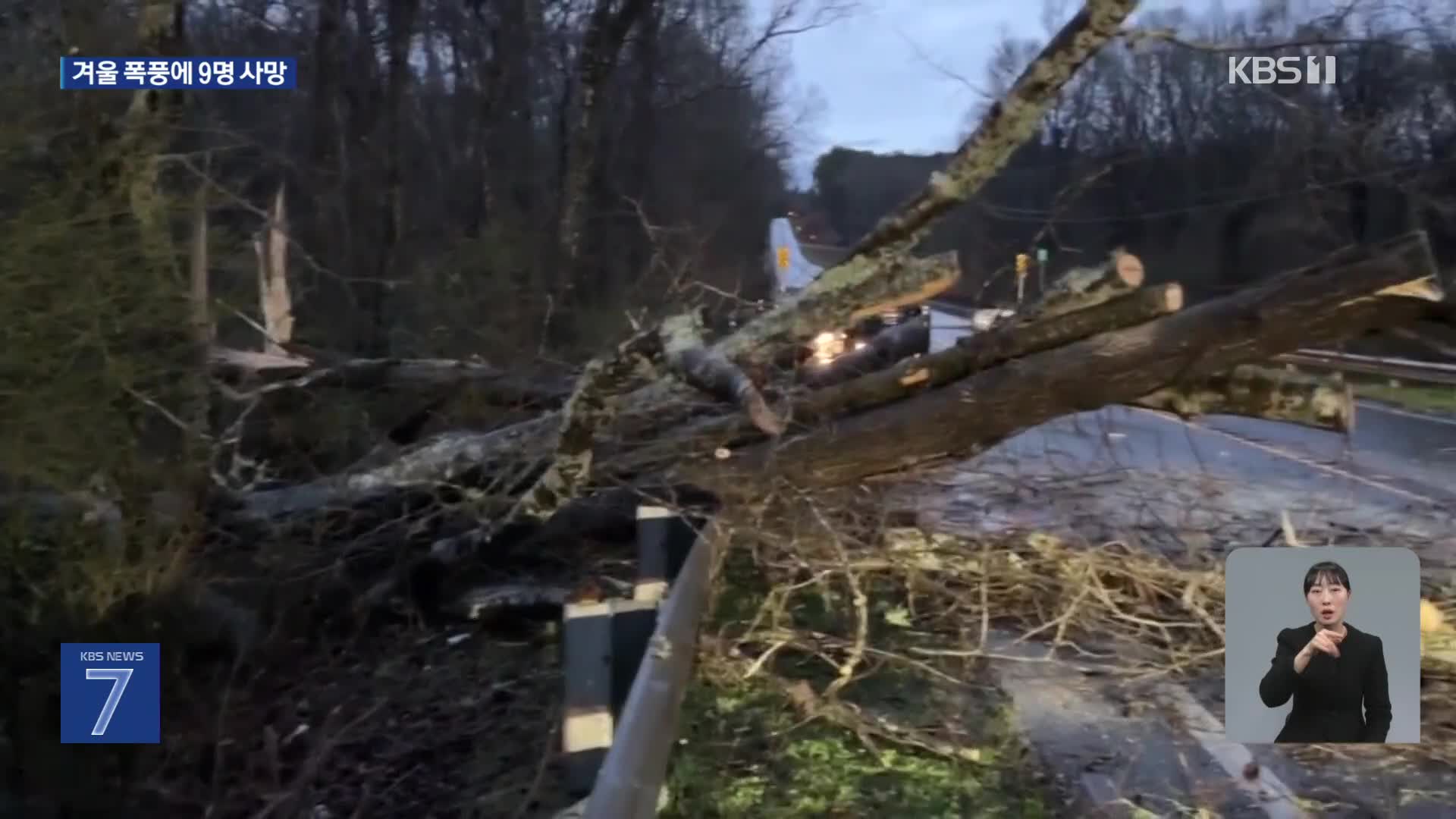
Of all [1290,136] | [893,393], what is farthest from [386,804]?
[1290,136]

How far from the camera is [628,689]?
10.3 feet

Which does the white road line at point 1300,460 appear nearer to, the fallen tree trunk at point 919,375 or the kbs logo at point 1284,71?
the fallen tree trunk at point 919,375

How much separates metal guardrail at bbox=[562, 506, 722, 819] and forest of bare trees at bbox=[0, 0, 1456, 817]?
1.19 m

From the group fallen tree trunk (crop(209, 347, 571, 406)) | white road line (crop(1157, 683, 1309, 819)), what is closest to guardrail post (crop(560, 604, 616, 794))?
white road line (crop(1157, 683, 1309, 819))

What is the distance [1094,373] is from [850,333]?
3.82 feet

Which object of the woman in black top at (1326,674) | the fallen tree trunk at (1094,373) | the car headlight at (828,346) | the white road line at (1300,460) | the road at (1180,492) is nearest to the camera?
the woman in black top at (1326,674)

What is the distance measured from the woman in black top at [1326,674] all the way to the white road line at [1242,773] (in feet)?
0.72

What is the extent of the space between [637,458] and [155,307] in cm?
242

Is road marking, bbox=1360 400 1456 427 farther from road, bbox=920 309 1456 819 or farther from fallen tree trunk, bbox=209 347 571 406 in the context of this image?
fallen tree trunk, bbox=209 347 571 406

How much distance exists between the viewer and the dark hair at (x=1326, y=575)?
277 centimetres

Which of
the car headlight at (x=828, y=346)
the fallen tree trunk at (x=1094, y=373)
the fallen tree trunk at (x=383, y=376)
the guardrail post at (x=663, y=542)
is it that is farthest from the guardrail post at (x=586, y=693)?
the fallen tree trunk at (x=383, y=376)

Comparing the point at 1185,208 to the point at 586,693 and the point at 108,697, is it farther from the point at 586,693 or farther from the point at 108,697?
the point at 108,697

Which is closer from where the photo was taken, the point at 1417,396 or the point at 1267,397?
the point at 1267,397

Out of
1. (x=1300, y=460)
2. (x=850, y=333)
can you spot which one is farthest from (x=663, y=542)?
(x=1300, y=460)
